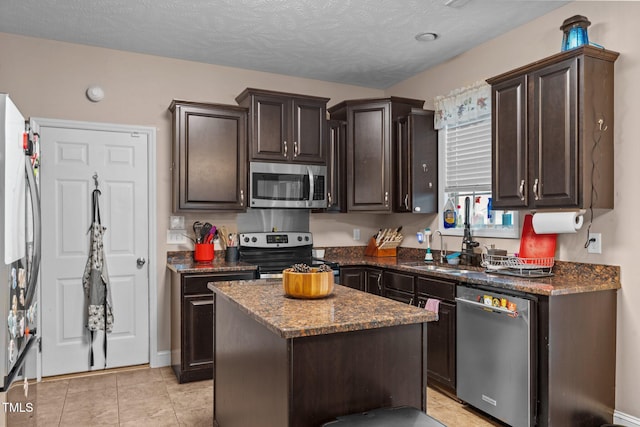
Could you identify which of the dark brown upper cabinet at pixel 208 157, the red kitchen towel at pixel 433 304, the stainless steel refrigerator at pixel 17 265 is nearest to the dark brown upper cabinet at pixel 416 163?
the red kitchen towel at pixel 433 304

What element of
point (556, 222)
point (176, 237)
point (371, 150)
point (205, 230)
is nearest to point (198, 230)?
point (205, 230)

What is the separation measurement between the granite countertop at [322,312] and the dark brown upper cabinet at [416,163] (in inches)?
78.7

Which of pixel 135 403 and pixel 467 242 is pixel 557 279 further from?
pixel 135 403

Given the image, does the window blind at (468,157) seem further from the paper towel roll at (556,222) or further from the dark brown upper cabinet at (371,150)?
the paper towel roll at (556,222)

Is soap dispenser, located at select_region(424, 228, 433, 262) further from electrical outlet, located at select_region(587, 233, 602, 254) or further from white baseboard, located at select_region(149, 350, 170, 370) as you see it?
white baseboard, located at select_region(149, 350, 170, 370)

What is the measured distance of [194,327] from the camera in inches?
141

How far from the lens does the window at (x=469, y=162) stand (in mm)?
3676

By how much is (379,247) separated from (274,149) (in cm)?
145

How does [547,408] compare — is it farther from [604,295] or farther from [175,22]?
[175,22]

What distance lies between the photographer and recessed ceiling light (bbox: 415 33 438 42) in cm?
359

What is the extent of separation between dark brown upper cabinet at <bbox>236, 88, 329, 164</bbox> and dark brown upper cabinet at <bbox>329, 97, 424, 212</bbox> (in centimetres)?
28

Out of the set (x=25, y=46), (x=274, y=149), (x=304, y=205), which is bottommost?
(x=304, y=205)

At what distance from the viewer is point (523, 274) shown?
3.01m

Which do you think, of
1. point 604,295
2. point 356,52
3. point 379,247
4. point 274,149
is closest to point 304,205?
point 274,149
